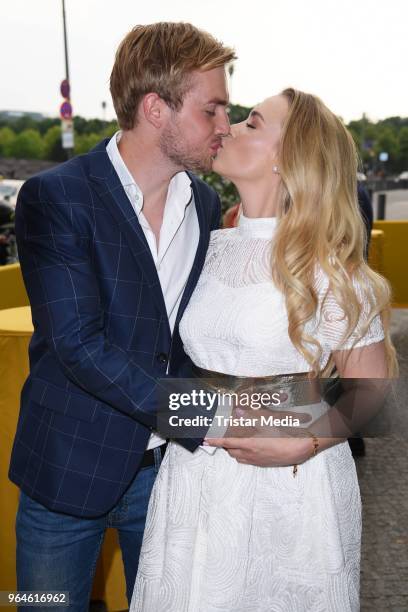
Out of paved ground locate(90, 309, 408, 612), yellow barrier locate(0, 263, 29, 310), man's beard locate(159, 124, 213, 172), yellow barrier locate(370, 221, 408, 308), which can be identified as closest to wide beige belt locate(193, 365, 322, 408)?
man's beard locate(159, 124, 213, 172)

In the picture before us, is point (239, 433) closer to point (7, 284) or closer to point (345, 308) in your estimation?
point (345, 308)

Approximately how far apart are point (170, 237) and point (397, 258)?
7.70m

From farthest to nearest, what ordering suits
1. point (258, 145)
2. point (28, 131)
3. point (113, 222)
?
1. point (28, 131)
2. point (258, 145)
3. point (113, 222)

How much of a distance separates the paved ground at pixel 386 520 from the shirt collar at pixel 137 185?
2.15m

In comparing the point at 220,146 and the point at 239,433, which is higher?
the point at 220,146

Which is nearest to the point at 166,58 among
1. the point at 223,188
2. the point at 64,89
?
the point at 223,188

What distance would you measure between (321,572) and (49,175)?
129cm

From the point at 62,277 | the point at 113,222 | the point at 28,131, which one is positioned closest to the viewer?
the point at 62,277

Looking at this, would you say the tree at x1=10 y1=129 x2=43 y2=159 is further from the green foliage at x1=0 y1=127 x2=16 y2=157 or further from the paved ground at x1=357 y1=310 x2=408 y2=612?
the paved ground at x1=357 y1=310 x2=408 y2=612

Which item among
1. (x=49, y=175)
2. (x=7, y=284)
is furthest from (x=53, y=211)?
(x=7, y=284)

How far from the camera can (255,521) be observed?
6.81 ft

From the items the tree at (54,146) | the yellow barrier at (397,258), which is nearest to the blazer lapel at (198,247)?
the yellow barrier at (397,258)

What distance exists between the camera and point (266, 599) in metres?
2.05

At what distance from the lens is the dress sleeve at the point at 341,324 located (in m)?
2.00
